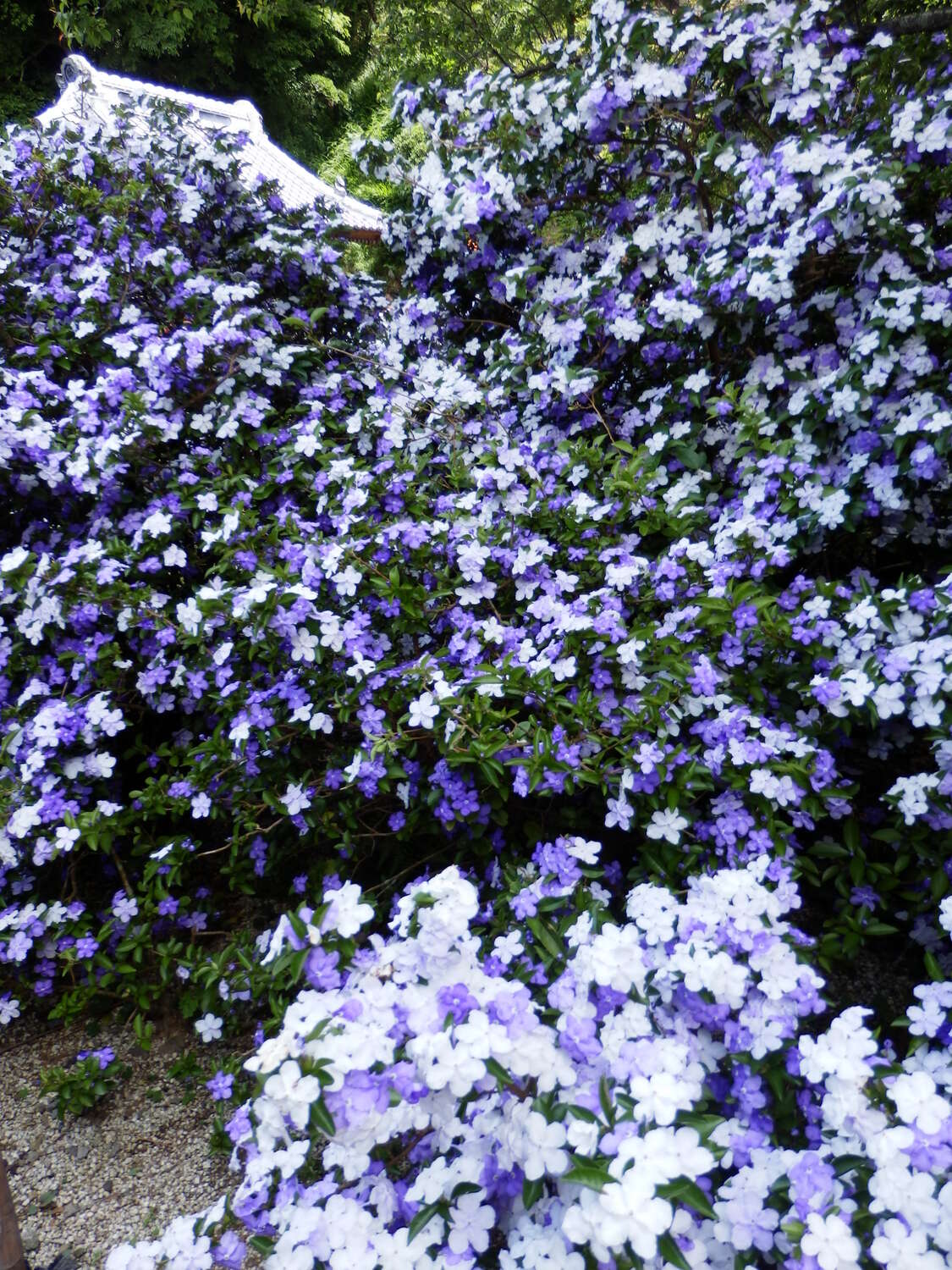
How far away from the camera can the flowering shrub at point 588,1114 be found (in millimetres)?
883

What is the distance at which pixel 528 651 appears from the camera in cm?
181

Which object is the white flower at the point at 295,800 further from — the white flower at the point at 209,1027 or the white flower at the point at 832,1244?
the white flower at the point at 832,1244

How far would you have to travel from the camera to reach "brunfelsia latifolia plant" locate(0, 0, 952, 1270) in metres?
0.99

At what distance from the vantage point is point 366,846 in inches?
83.7

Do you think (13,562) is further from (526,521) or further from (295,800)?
(526,521)

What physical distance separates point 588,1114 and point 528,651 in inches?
40.5

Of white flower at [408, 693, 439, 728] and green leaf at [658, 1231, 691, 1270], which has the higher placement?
green leaf at [658, 1231, 691, 1270]

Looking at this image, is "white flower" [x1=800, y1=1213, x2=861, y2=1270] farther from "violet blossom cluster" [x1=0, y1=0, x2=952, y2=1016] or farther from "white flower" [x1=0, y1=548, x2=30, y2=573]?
"white flower" [x1=0, y1=548, x2=30, y2=573]

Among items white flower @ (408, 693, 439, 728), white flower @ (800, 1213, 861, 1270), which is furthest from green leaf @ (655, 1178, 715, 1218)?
white flower @ (408, 693, 439, 728)

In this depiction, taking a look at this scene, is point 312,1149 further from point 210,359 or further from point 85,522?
point 210,359

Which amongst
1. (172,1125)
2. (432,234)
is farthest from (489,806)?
(432,234)

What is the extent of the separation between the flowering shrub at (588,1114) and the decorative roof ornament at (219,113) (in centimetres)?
363

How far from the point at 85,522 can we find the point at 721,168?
2.27 m

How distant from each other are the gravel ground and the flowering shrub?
74cm
